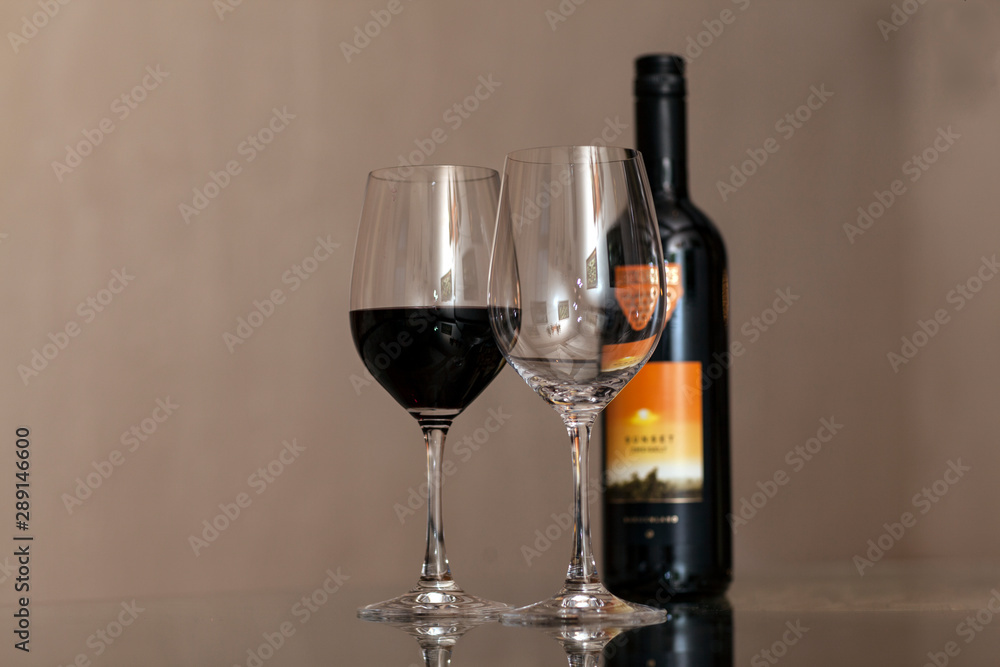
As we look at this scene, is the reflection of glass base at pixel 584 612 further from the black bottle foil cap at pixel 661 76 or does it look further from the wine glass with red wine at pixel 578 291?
the black bottle foil cap at pixel 661 76

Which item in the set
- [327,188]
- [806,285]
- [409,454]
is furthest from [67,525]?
[806,285]

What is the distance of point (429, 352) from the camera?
0.66 m

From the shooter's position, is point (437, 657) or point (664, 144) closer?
point (437, 657)

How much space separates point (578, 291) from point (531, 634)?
18 cm

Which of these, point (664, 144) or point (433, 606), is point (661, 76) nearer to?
point (664, 144)

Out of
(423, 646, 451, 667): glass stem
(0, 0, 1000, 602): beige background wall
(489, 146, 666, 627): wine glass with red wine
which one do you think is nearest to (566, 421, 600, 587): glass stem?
(489, 146, 666, 627): wine glass with red wine

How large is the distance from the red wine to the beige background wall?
4.17 ft

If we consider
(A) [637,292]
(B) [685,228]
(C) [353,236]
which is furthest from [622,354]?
(C) [353,236]

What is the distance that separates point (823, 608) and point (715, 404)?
0.58 ft

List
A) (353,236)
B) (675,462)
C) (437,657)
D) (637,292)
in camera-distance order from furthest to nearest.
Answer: (353,236), (675,462), (637,292), (437,657)

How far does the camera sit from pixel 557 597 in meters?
0.58

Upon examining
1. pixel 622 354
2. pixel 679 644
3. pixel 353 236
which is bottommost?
pixel 679 644

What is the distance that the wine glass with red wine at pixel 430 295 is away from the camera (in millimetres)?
651

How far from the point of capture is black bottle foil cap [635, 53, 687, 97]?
803 mm
